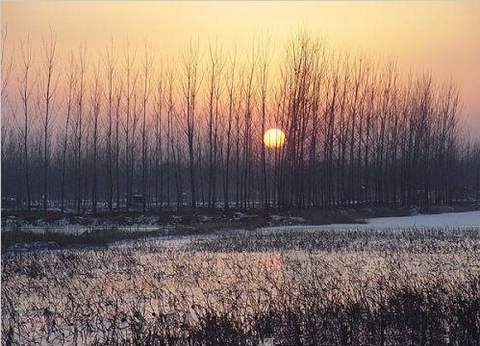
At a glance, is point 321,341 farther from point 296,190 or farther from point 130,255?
point 296,190

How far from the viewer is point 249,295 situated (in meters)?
8.93

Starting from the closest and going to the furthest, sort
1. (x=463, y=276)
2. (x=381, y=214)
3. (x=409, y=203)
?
(x=463, y=276)
(x=381, y=214)
(x=409, y=203)

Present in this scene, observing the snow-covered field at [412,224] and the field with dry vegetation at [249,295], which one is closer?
the field with dry vegetation at [249,295]

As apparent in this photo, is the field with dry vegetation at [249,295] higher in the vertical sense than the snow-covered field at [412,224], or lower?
lower

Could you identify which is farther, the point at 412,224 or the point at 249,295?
the point at 412,224

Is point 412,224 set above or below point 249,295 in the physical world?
above

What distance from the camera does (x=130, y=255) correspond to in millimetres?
15078

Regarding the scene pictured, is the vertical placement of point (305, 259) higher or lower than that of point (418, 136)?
lower

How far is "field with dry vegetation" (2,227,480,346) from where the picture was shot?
634cm

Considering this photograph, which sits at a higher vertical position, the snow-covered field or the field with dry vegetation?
the snow-covered field

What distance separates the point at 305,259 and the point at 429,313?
7128 mm

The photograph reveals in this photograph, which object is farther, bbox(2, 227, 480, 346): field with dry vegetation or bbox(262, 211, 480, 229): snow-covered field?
bbox(262, 211, 480, 229): snow-covered field

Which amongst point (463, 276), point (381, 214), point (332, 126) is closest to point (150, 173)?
point (332, 126)

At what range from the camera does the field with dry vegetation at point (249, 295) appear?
6344mm
